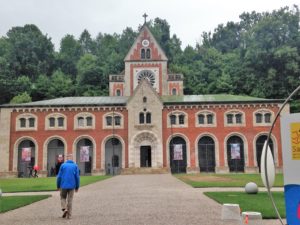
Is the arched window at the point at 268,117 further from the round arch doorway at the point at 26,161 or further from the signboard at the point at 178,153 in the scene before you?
the round arch doorway at the point at 26,161

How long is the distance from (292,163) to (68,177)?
7141mm

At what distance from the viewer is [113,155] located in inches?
1895

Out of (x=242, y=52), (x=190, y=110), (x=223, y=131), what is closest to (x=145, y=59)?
(x=190, y=110)

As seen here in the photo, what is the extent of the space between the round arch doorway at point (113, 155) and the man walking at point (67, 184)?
35594mm

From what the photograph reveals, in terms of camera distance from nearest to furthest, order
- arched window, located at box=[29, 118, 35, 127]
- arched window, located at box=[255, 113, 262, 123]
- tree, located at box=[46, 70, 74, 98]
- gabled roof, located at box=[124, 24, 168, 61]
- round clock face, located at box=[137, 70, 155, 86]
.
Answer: arched window, located at box=[255, 113, 262, 123]
arched window, located at box=[29, 118, 35, 127]
round clock face, located at box=[137, 70, 155, 86]
gabled roof, located at box=[124, 24, 168, 61]
tree, located at box=[46, 70, 74, 98]

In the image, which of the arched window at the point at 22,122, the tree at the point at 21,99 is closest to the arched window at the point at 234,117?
the arched window at the point at 22,122

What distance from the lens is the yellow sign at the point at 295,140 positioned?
8238 millimetres

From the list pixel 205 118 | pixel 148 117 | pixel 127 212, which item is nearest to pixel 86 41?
pixel 148 117

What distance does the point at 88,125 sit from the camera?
158 ft

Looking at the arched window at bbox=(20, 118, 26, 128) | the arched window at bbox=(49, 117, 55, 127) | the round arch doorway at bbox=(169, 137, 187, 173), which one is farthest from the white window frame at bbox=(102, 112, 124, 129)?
the arched window at bbox=(20, 118, 26, 128)

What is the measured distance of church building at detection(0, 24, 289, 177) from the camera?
47.0m

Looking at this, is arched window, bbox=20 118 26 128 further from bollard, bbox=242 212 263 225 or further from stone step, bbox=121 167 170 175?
bollard, bbox=242 212 263 225

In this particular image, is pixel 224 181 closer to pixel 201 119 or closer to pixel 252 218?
pixel 252 218

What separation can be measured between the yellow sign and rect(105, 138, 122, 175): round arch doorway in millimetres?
40711
